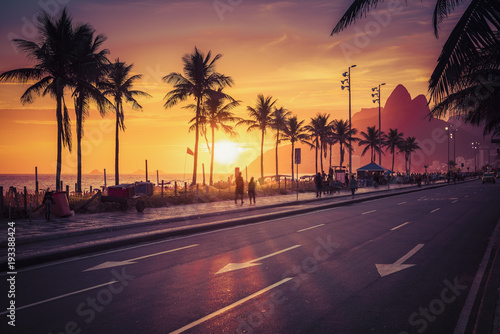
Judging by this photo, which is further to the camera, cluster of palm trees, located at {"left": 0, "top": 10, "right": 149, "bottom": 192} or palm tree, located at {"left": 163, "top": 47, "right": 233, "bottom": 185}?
palm tree, located at {"left": 163, "top": 47, "right": 233, "bottom": 185}

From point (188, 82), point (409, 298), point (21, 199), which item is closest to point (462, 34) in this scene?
point (409, 298)

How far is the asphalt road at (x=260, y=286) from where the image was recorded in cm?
571

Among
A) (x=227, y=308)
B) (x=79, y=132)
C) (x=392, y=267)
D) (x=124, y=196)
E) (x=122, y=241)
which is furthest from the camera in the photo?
(x=79, y=132)

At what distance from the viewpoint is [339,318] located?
5.81m

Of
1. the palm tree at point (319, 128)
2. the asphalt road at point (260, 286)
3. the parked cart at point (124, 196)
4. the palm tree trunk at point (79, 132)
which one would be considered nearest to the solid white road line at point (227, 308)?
the asphalt road at point (260, 286)

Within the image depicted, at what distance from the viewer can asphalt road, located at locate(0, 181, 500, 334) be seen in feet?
18.7

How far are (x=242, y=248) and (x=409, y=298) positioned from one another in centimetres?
554

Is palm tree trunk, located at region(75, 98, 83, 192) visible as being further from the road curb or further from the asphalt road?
the asphalt road

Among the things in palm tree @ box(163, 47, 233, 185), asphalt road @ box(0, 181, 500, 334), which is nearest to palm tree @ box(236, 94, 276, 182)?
palm tree @ box(163, 47, 233, 185)

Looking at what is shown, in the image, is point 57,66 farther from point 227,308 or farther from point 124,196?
point 227,308

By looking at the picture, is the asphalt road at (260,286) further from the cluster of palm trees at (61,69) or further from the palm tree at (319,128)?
the palm tree at (319,128)

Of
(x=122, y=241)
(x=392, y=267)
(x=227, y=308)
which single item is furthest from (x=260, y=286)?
(x=122, y=241)

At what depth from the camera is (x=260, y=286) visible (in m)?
7.53

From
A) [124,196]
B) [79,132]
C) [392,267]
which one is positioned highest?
[79,132]
